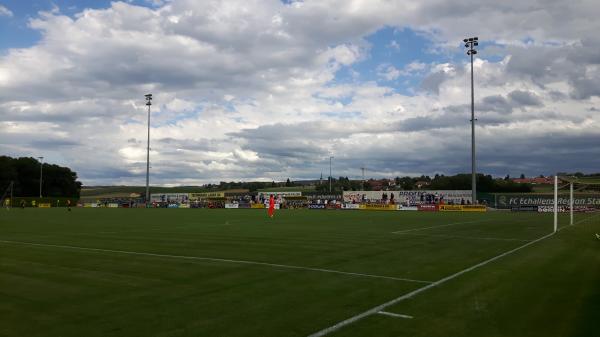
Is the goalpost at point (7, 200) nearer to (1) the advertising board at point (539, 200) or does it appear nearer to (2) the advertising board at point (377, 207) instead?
(2) the advertising board at point (377, 207)

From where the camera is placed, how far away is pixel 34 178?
12488cm

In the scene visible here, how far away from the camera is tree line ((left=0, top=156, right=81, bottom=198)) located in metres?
116

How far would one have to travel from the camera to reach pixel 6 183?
11531cm

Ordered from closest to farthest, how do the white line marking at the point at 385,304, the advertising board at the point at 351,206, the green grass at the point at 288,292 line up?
the white line marking at the point at 385,304, the green grass at the point at 288,292, the advertising board at the point at 351,206

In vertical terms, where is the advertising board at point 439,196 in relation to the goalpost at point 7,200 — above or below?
above

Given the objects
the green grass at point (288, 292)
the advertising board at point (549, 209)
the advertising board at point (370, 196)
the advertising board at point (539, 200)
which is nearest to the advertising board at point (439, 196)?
the advertising board at point (370, 196)

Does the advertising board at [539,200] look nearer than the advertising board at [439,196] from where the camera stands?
Yes

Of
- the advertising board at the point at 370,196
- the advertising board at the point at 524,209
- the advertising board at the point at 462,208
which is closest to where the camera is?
the advertising board at the point at 462,208

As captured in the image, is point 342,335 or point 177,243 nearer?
point 342,335

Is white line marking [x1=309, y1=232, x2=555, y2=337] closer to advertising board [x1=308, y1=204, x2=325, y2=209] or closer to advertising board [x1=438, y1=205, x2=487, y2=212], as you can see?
advertising board [x1=438, y1=205, x2=487, y2=212]

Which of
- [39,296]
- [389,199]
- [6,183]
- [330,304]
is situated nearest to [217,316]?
[330,304]

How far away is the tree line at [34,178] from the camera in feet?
381

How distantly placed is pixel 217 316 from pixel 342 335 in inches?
93.5

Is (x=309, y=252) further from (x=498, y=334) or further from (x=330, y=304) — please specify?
(x=498, y=334)
